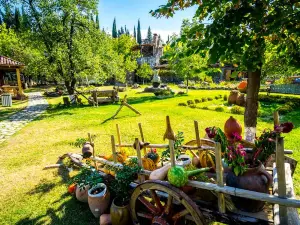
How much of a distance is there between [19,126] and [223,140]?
12556 mm

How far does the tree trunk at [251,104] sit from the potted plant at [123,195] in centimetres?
268

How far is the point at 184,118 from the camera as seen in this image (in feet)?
41.5

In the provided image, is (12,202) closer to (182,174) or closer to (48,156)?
(48,156)

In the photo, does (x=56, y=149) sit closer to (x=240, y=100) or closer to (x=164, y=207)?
(x=164, y=207)

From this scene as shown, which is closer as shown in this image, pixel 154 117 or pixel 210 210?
pixel 210 210

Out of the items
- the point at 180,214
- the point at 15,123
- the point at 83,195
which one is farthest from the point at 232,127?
the point at 15,123

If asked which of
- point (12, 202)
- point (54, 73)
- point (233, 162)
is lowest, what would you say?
point (12, 202)

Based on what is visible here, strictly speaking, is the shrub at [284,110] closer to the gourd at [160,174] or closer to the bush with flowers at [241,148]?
the bush with flowers at [241,148]

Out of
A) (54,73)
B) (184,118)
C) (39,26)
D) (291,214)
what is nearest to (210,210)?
(291,214)

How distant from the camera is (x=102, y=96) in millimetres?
19156

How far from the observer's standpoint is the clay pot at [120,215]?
12.2 feet

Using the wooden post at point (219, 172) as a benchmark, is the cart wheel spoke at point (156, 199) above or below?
below

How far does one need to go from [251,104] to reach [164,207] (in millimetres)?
2947

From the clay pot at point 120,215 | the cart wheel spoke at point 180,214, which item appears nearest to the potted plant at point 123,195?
the clay pot at point 120,215
